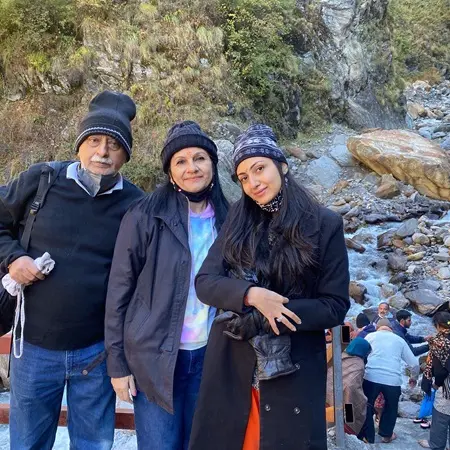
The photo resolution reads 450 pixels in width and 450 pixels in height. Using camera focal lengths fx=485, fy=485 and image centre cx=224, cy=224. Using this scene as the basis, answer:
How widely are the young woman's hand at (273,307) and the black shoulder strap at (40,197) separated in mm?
1110

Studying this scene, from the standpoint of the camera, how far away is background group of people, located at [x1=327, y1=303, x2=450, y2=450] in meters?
4.30

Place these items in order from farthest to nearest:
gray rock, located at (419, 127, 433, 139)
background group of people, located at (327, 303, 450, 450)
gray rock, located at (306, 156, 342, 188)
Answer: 1. gray rock, located at (419, 127, 433, 139)
2. gray rock, located at (306, 156, 342, 188)
3. background group of people, located at (327, 303, 450, 450)

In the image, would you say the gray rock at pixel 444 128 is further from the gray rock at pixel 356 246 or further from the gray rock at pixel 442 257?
the gray rock at pixel 356 246

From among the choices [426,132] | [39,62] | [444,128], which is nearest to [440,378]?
[39,62]

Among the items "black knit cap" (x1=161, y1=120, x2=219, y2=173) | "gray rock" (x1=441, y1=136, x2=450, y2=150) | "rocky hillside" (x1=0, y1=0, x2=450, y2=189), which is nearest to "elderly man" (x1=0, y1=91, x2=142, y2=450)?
"black knit cap" (x1=161, y1=120, x2=219, y2=173)

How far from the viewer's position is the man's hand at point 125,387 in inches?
86.4

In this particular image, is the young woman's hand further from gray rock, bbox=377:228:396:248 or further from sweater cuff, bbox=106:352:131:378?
gray rock, bbox=377:228:396:248

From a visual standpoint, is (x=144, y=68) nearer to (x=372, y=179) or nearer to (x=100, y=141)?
(x=372, y=179)

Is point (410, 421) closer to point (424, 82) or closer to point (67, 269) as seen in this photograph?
point (67, 269)

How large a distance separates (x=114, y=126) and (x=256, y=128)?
738 millimetres

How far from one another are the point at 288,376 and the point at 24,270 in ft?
4.03

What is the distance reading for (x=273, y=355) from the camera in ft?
6.13

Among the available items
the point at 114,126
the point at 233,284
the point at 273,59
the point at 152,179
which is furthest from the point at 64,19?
the point at 233,284

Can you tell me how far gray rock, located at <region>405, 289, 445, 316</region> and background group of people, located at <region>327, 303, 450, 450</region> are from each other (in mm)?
3265
